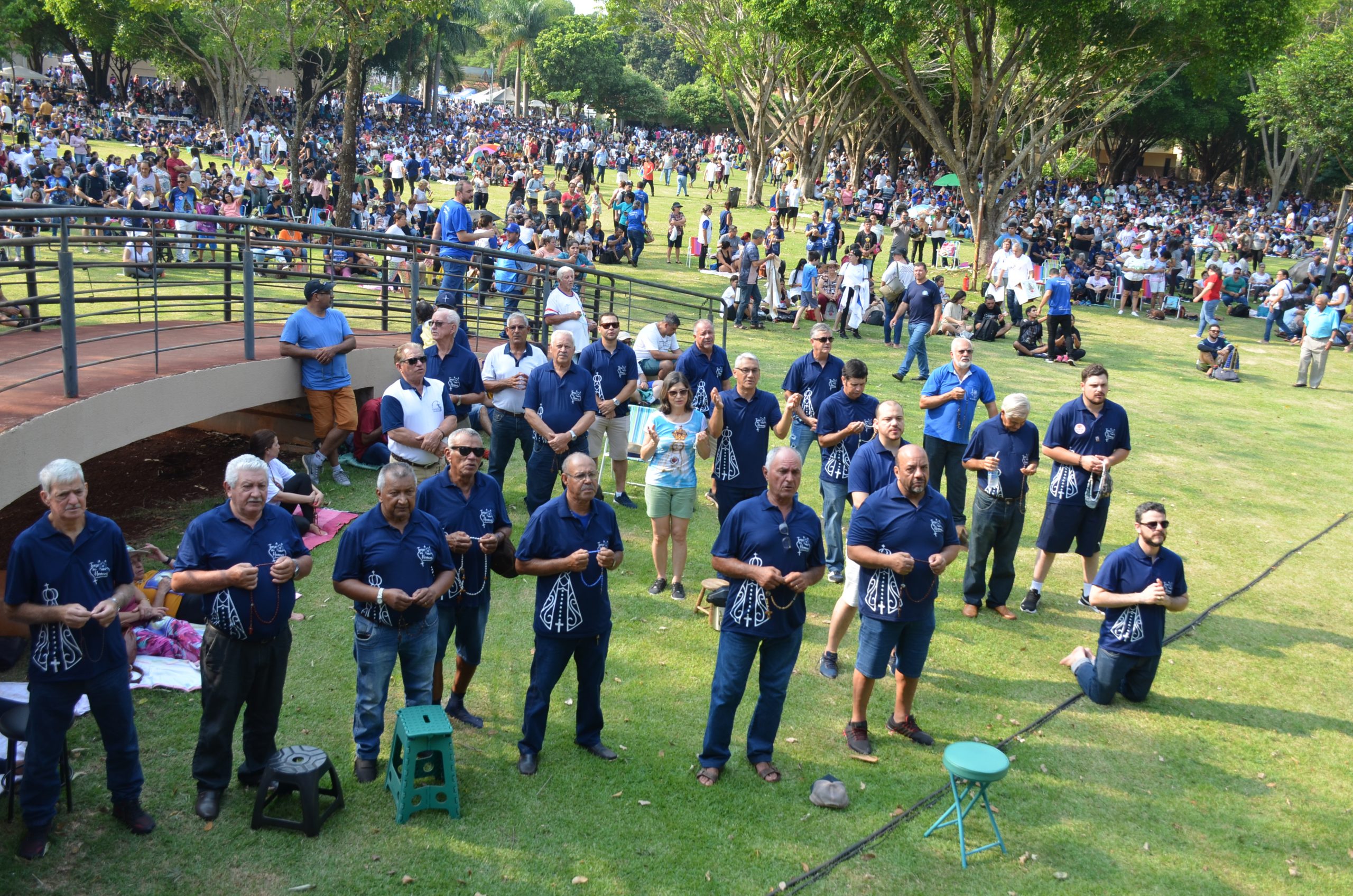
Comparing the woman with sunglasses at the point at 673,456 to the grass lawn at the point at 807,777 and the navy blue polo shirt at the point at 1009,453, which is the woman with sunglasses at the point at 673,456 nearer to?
the grass lawn at the point at 807,777

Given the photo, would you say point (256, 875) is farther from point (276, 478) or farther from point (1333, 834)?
point (1333, 834)

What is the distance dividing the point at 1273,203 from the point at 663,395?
2054 inches

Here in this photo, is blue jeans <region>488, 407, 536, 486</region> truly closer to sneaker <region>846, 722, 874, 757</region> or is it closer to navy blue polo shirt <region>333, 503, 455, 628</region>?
navy blue polo shirt <region>333, 503, 455, 628</region>

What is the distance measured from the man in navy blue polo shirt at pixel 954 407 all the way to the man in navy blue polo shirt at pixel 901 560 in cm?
295

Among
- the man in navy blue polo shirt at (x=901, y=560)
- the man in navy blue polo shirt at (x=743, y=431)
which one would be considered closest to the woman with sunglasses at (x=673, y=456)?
the man in navy blue polo shirt at (x=743, y=431)

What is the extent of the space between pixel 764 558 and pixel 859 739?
5.05 ft

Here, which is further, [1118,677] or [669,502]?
[669,502]

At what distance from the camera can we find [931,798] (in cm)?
618

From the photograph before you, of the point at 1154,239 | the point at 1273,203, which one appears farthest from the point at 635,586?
the point at 1273,203

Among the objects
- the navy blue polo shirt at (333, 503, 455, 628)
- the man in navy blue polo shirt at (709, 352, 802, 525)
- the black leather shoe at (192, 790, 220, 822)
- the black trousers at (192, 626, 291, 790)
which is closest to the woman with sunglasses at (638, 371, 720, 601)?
the man in navy blue polo shirt at (709, 352, 802, 525)

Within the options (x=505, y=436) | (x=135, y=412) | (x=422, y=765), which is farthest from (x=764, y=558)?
(x=135, y=412)

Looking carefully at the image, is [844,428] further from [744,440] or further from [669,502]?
[669,502]

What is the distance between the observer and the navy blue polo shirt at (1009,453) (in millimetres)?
8398

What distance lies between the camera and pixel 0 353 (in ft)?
29.4
